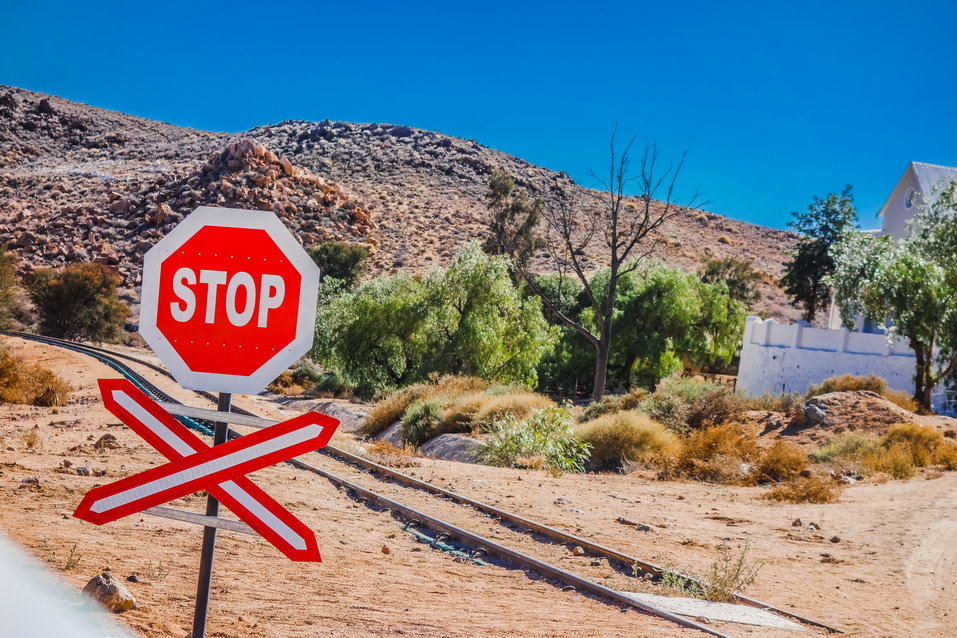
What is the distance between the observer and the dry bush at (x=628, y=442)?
20.4 m

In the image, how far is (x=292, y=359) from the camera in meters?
3.71

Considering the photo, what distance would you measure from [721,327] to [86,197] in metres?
66.8

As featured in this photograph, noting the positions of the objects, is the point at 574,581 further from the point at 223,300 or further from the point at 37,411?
the point at 37,411

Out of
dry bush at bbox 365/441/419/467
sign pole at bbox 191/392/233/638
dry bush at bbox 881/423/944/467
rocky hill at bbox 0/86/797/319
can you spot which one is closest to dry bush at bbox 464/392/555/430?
dry bush at bbox 365/441/419/467

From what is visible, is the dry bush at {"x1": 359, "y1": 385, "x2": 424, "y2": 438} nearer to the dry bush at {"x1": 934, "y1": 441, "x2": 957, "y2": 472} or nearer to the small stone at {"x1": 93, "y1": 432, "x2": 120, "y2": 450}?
the small stone at {"x1": 93, "y1": 432, "x2": 120, "y2": 450}

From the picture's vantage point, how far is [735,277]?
67.8 m

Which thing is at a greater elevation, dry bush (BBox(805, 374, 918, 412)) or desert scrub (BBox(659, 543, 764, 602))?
dry bush (BBox(805, 374, 918, 412))

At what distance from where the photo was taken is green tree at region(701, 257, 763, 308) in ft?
220

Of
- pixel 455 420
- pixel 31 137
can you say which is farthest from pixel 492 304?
pixel 31 137

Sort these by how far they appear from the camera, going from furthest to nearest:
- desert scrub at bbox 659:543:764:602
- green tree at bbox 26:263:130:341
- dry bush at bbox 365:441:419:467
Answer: green tree at bbox 26:263:130:341 < dry bush at bbox 365:441:419:467 < desert scrub at bbox 659:543:764:602

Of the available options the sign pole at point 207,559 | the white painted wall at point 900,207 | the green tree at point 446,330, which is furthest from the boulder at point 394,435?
the white painted wall at point 900,207

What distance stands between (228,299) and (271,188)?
7895 centimetres

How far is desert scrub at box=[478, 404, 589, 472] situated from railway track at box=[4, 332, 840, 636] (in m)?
4.29

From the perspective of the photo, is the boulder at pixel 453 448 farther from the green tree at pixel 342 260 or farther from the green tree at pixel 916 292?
the green tree at pixel 342 260
